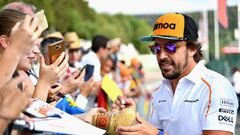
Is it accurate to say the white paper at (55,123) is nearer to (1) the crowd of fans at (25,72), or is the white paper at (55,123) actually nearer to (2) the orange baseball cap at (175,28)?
(1) the crowd of fans at (25,72)

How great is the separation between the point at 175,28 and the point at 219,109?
2.06 ft

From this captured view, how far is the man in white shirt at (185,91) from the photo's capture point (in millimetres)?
4043

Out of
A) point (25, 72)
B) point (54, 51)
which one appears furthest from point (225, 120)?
point (25, 72)

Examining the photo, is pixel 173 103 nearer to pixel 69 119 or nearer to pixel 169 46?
pixel 169 46

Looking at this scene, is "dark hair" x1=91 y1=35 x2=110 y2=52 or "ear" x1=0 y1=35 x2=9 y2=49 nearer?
"ear" x1=0 y1=35 x2=9 y2=49

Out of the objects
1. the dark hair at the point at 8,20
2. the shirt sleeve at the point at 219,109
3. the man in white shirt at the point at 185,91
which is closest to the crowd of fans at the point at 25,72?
the dark hair at the point at 8,20

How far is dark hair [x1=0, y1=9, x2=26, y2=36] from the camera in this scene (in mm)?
3709

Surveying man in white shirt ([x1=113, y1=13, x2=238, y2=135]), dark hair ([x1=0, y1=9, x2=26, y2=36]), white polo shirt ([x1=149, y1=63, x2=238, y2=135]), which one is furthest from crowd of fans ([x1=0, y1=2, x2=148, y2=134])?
white polo shirt ([x1=149, y1=63, x2=238, y2=135])

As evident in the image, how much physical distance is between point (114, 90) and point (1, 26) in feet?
14.3

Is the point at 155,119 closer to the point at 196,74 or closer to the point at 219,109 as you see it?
the point at 196,74

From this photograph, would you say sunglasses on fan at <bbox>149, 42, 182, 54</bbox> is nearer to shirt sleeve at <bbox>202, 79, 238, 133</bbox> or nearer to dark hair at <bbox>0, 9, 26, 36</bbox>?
shirt sleeve at <bbox>202, 79, 238, 133</bbox>

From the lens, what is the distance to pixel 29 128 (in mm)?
2721

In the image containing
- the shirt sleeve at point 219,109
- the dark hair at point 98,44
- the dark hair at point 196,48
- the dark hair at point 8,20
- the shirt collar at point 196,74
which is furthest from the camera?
the dark hair at point 98,44

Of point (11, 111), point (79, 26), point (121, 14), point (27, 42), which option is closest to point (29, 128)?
point (11, 111)
